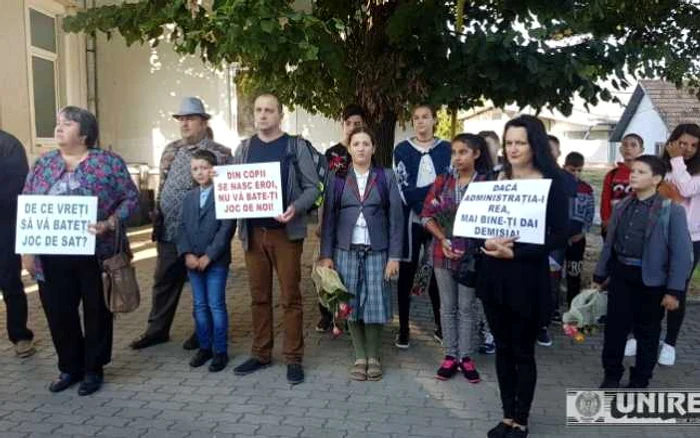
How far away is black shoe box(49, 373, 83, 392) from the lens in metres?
4.40

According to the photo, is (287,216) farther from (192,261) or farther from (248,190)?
(192,261)

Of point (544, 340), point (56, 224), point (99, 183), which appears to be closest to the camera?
point (56, 224)

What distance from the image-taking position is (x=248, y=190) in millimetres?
4445

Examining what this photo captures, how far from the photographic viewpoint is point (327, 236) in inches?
185

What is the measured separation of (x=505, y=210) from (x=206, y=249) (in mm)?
2269

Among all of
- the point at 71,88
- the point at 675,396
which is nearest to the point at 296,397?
the point at 675,396

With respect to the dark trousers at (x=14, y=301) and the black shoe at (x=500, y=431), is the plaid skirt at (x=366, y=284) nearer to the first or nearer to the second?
the black shoe at (x=500, y=431)

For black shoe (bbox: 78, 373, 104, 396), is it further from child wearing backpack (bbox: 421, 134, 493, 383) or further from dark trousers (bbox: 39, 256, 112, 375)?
child wearing backpack (bbox: 421, 134, 493, 383)

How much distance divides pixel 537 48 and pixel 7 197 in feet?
15.2

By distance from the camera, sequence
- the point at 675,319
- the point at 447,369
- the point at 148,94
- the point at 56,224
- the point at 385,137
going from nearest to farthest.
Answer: the point at 56,224 → the point at 447,369 → the point at 675,319 → the point at 385,137 → the point at 148,94

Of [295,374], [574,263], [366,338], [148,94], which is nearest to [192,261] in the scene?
[295,374]

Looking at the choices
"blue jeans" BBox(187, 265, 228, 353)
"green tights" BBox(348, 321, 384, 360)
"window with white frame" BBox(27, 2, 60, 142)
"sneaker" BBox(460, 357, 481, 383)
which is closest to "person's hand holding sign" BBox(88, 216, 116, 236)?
"blue jeans" BBox(187, 265, 228, 353)

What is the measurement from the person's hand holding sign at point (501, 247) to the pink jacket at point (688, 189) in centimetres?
216

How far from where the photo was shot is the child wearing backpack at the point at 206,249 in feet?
15.6
